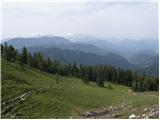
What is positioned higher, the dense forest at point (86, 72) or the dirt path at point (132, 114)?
the dirt path at point (132, 114)

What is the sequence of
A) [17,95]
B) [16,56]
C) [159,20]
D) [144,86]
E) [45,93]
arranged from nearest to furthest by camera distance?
1. [159,20]
2. [17,95]
3. [45,93]
4. [16,56]
5. [144,86]

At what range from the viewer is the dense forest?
308ft

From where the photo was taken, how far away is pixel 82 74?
11494 cm

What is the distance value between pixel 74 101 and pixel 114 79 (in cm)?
7493

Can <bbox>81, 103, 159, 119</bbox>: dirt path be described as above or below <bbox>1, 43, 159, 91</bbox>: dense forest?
above

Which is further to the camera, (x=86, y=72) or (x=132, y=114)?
(x=86, y=72)

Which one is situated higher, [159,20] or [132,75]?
[159,20]

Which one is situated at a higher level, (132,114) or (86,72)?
(132,114)

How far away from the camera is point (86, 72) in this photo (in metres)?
116

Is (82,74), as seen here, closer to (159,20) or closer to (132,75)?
(132,75)

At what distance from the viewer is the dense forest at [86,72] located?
308 ft

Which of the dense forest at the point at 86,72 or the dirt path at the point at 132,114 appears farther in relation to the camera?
the dense forest at the point at 86,72

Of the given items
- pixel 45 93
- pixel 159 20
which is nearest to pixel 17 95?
pixel 45 93

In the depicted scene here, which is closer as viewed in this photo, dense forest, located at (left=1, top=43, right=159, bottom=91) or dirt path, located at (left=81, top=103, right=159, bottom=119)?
dirt path, located at (left=81, top=103, right=159, bottom=119)
